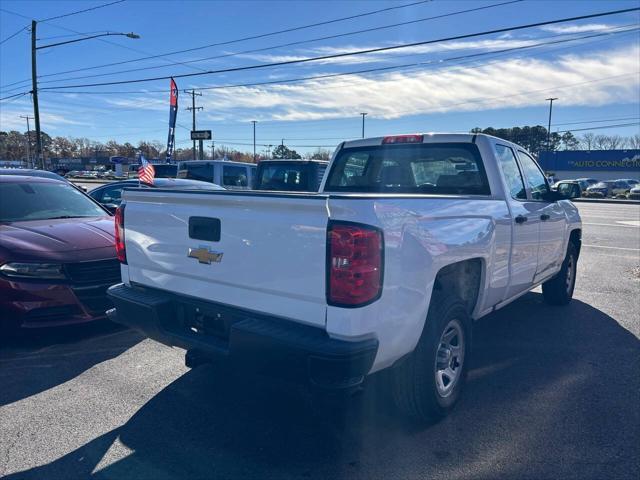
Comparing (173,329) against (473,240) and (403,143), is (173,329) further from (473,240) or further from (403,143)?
(403,143)


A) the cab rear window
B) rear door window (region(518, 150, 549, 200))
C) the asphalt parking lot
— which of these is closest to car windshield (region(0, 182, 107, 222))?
the asphalt parking lot

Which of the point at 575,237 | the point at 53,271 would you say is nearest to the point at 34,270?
the point at 53,271

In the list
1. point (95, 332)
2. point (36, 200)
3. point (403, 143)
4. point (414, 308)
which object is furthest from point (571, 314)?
point (36, 200)

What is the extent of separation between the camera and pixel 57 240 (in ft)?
16.4

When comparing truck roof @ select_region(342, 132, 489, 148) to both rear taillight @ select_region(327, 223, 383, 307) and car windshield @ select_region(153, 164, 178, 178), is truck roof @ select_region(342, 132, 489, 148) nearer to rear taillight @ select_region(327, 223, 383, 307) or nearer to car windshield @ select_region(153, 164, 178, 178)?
rear taillight @ select_region(327, 223, 383, 307)

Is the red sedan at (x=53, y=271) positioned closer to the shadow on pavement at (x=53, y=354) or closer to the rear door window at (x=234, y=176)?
the shadow on pavement at (x=53, y=354)

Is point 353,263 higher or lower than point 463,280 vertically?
higher

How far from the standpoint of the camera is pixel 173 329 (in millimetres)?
3361

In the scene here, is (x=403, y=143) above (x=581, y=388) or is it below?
above

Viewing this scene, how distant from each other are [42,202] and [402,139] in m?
4.36

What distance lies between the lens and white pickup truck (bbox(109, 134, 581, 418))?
2.56 m

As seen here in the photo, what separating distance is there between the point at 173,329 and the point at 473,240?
7.15 ft

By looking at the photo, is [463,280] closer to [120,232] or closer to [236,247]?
[236,247]

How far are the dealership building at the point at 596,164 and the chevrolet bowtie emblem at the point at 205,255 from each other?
6744cm
